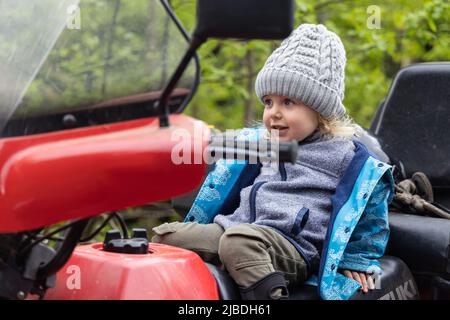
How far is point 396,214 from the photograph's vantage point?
3443mm

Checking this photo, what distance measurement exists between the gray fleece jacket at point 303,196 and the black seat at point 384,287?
126 millimetres

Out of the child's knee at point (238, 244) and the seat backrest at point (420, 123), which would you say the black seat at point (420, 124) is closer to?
the seat backrest at point (420, 123)

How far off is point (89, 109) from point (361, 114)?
8566mm

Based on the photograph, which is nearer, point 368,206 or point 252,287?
point 252,287

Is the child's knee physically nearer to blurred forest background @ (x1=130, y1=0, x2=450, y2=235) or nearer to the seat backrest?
the seat backrest

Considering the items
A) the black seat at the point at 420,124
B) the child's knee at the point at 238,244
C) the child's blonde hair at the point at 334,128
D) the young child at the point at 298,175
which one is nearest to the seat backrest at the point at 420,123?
the black seat at the point at 420,124

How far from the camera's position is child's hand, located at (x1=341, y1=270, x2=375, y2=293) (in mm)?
2934

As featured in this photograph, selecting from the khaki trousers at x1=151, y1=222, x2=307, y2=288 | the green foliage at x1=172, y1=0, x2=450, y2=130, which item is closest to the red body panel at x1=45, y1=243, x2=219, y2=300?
the khaki trousers at x1=151, y1=222, x2=307, y2=288

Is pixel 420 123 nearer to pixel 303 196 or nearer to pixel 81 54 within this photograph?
pixel 303 196

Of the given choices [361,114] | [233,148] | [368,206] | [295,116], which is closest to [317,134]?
[295,116]

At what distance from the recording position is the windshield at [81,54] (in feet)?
7.30

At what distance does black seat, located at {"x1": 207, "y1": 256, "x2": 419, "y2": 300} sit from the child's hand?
2 cm

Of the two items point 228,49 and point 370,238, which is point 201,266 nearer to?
point 370,238

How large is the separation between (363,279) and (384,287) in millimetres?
86
